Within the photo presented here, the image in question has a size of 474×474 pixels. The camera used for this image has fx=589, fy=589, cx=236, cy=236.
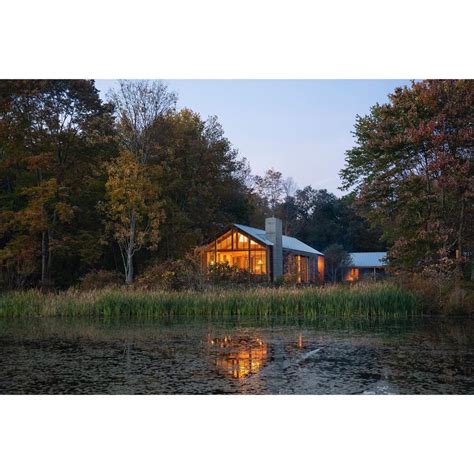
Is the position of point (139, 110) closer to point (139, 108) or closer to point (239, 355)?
point (139, 108)

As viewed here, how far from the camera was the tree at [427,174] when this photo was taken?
16312 millimetres

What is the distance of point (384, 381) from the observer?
21.3 feet

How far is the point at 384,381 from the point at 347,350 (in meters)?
2.24

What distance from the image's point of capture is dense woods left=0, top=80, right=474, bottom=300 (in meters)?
16.8

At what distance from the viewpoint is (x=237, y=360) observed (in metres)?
7.93

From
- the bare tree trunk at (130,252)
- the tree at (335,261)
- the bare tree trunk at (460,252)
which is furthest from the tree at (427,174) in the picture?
the tree at (335,261)

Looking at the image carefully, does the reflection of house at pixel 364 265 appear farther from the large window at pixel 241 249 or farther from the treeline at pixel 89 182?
the treeline at pixel 89 182

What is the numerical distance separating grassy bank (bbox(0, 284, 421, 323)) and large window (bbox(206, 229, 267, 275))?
983 cm

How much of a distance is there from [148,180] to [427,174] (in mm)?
9942

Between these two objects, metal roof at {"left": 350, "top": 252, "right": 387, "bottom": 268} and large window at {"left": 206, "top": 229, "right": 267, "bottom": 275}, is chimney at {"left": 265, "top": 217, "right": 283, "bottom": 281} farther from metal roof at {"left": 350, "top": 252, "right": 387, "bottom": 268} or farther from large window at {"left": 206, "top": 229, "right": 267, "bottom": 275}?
metal roof at {"left": 350, "top": 252, "right": 387, "bottom": 268}

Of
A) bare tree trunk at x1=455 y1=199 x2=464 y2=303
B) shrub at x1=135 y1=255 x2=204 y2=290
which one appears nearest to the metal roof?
bare tree trunk at x1=455 y1=199 x2=464 y2=303

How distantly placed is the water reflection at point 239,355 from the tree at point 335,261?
2344 cm
